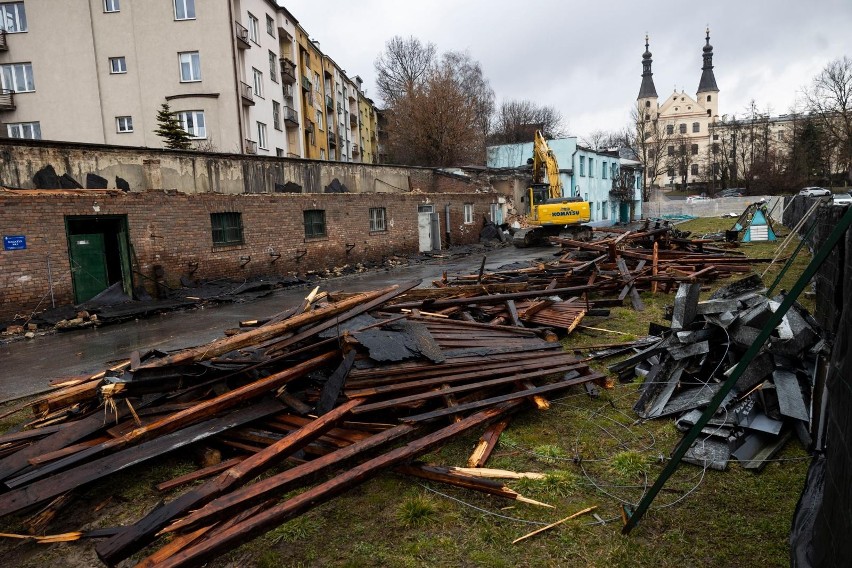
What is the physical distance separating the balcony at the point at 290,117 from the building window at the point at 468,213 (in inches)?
565

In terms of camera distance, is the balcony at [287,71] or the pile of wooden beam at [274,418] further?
the balcony at [287,71]

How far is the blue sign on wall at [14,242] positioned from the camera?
38.5 feet

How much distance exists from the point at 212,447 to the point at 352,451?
1.47 m

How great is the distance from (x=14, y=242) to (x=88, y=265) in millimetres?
1782

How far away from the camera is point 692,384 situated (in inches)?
201

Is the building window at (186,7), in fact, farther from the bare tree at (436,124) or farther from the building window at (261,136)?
the bare tree at (436,124)

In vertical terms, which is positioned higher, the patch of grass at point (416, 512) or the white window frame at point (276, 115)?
the white window frame at point (276, 115)

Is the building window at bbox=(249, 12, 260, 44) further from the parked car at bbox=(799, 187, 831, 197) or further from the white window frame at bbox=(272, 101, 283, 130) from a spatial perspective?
the parked car at bbox=(799, 187, 831, 197)

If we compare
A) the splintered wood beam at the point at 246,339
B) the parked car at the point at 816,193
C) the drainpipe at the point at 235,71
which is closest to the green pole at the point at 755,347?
the splintered wood beam at the point at 246,339

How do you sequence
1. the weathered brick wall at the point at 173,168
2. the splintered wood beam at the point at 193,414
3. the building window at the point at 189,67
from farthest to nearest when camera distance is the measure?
the building window at the point at 189,67
the weathered brick wall at the point at 173,168
the splintered wood beam at the point at 193,414

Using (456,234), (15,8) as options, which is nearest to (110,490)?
Answer: (456,234)

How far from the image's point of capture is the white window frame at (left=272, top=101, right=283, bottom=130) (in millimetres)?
33188

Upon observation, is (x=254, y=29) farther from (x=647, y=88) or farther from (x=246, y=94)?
(x=647, y=88)

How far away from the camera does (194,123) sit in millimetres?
28000
